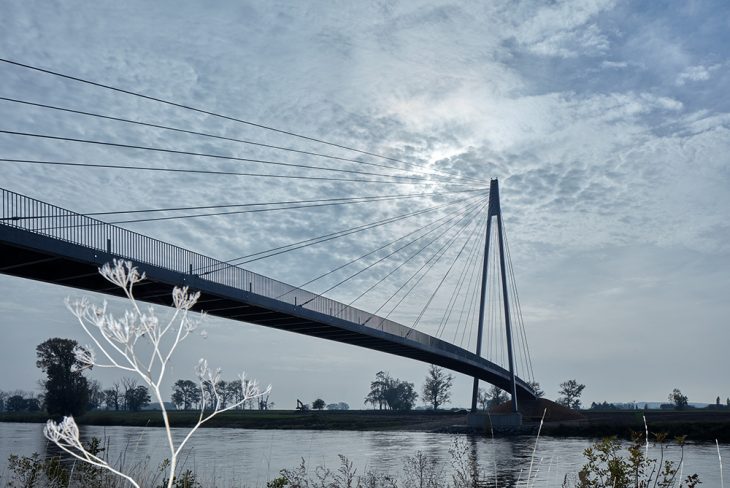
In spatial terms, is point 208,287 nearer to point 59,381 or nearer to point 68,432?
point 68,432

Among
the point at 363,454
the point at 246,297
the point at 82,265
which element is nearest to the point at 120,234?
the point at 82,265

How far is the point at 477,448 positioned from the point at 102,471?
31991 mm

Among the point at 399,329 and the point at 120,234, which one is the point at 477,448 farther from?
the point at 120,234

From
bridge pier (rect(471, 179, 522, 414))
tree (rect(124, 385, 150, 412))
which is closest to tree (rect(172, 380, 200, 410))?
tree (rect(124, 385, 150, 412))

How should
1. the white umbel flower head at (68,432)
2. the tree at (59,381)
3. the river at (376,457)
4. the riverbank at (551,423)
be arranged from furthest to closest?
the tree at (59,381) → the riverbank at (551,423) → the river at (376,457) → the white umbel flower head at (68,432)

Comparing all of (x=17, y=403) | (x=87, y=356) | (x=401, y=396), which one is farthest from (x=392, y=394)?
(x=87, y=356)

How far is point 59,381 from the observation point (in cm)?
8069

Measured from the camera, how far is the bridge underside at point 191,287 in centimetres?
2025

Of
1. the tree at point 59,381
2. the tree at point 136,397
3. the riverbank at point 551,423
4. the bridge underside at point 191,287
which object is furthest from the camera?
the tree at point 136,397

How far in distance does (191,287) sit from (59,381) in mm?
63208

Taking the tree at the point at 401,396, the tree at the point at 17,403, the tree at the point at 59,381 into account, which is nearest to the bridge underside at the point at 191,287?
the tree at the point at 59,381

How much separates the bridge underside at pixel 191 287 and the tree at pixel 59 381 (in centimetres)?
4817

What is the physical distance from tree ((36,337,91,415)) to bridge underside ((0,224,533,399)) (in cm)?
4817

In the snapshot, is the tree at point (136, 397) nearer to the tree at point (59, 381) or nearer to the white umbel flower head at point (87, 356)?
the tree at point (59, 381)
